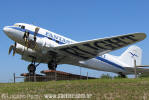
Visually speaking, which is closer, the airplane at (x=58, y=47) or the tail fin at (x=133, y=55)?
the airplane at (x=58, y=47)

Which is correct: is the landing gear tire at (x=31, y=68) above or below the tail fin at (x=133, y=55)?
below

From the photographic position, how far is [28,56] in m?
24.7

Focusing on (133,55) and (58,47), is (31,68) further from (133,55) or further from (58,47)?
(133,55)

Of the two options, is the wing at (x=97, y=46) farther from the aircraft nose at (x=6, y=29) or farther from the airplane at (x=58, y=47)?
the aircraft nose at (x=6, y=29)

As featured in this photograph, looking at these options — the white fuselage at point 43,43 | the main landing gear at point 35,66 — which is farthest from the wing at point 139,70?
the main landing gear at point 35,66

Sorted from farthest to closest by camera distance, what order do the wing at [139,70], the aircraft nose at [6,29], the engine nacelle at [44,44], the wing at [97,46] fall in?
the wing at [139,70], the engine nacelle at [44,44], the aircraft nose at [6,29], the wing at [97,46]

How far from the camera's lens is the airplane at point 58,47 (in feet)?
70.2

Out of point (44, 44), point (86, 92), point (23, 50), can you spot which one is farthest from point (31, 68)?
point (86, 92)

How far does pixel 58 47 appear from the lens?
2206 centimetres

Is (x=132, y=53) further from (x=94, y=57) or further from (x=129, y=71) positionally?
(x=94, y=57)

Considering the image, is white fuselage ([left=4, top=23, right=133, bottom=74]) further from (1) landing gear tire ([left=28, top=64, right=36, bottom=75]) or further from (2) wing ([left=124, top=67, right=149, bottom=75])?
(2) wing ([left=124, top=67, right=149, bottom=75])

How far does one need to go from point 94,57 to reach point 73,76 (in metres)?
4.35

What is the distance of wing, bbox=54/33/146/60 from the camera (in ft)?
→ 69.1

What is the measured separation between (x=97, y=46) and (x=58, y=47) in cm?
397
